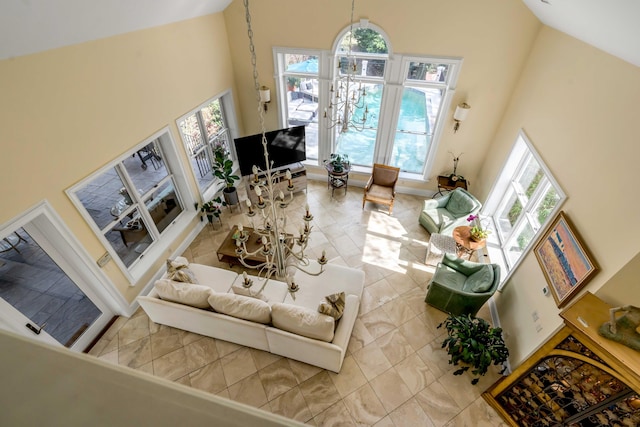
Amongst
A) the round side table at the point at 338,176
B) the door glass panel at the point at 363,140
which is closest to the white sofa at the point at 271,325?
the round side table at the point at 338,176

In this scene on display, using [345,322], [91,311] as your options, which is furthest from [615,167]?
[91,311]

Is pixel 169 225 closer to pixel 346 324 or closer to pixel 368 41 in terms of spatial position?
pixel 346 324

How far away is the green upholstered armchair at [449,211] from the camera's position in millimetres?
5309

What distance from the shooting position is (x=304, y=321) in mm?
3377

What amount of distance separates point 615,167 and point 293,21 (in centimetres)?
498

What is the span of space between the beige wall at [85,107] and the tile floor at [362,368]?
0.94 m

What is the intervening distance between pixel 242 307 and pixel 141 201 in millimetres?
2302

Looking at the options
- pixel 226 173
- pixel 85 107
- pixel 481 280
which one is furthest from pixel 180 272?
pixel 481 280

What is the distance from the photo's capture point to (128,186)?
423 cm

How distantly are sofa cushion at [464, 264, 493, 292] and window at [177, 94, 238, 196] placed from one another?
482 cm

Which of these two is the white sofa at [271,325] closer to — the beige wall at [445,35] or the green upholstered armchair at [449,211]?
the green upholstered armchair at [449,211]

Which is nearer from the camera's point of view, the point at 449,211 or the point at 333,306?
the point at 333,306

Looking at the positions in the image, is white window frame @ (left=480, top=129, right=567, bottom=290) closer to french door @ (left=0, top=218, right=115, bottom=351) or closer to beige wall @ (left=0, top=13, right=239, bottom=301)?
beige wall @ (left=0, top=13, right=239, bottom=301)

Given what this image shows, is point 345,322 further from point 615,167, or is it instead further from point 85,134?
point 85,134
